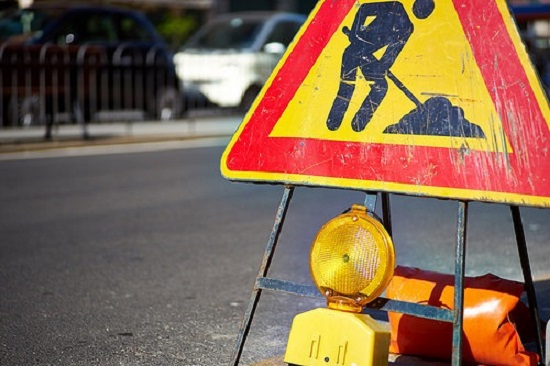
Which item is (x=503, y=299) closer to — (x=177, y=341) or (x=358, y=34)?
(x=358, y=34)

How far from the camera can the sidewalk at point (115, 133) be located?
45.9ft

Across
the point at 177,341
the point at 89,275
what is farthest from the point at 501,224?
the point at 177,341

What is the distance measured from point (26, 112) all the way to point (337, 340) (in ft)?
40.5

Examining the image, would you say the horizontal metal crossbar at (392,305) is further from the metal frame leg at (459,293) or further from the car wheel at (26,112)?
the car wheel at (26,112)

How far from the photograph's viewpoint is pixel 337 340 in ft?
11.6

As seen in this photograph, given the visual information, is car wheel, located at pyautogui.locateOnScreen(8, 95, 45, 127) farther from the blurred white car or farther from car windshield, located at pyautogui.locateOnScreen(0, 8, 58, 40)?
the blurred white car

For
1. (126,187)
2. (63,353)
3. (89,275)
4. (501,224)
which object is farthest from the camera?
(126,187)

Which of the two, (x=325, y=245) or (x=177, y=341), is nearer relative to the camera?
(x=325, y=245)

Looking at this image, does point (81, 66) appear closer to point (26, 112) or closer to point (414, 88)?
point (26, 112)

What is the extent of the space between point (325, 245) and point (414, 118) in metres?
0.49

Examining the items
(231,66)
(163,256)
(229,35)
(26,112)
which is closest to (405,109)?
(163,256)

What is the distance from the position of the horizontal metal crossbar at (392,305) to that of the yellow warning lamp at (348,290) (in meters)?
0.06

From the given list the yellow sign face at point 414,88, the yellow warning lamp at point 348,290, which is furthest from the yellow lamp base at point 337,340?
the yellow sign face at point 414,88

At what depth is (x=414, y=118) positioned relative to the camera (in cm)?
356
